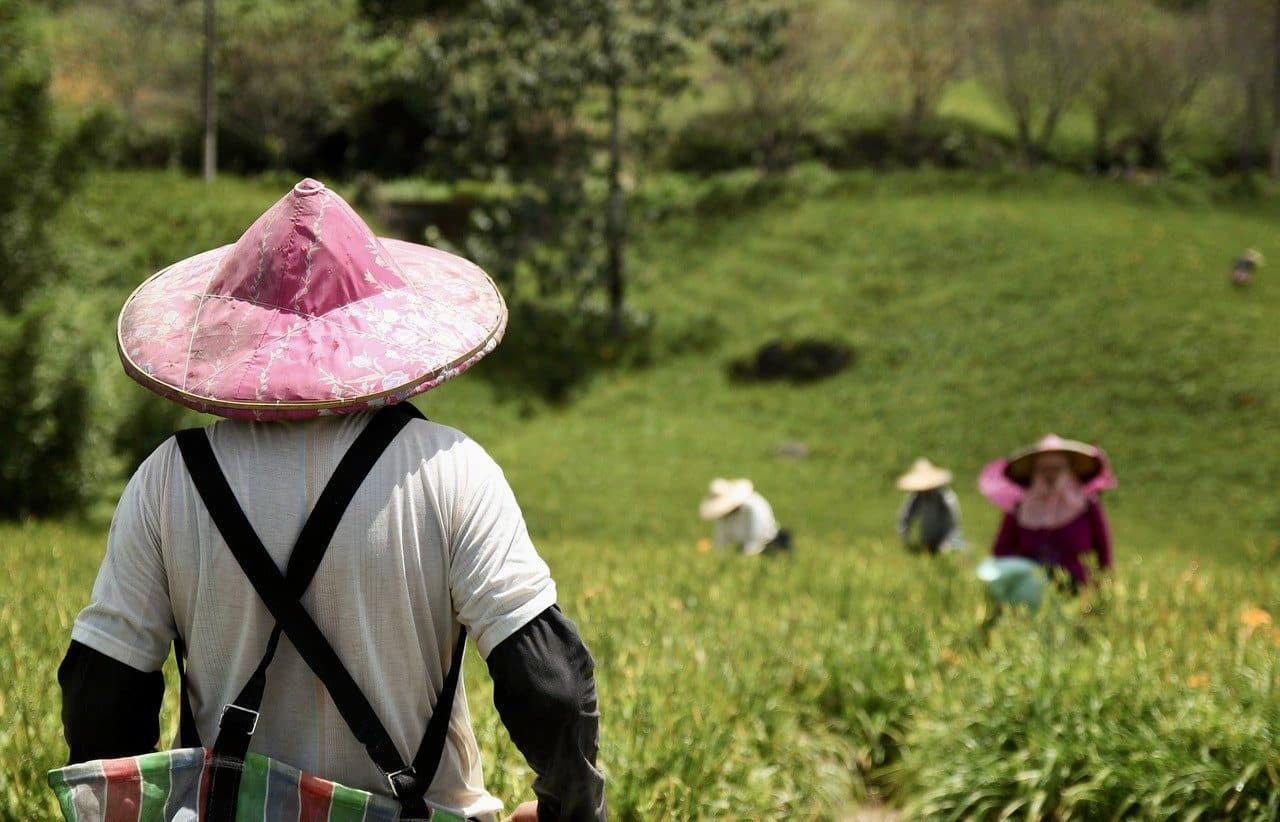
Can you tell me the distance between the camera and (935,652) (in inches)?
214

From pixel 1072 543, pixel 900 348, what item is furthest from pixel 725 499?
pixel 900 348

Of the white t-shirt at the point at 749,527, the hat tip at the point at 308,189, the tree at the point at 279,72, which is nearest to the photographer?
the hat tip at the point at 308,189

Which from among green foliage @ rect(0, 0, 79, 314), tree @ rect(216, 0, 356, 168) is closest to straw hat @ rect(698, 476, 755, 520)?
green foliage @ rect(0, 0, 79, 314)

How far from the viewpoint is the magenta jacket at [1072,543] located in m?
6.95

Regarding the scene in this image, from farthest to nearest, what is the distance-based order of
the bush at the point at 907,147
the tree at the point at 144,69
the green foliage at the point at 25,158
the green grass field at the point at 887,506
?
1. the tree at the point at 144,69
2. the bush at the point at 907,147
3. the green foliage at the point at 25,158
4. the green grass field at the point at 887,506

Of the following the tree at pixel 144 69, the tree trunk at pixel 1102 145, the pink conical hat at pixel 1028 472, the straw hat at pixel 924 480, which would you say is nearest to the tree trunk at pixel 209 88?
the tree at pixel 144 69

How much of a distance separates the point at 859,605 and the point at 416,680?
479 cm

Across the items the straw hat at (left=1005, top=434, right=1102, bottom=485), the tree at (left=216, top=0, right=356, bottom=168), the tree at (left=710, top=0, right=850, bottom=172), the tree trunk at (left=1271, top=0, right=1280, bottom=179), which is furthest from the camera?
the tree at (left=216, top=0, right=356, bottom=168)

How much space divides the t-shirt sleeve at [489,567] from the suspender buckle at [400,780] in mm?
248

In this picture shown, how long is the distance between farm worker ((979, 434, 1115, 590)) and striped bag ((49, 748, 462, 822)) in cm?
574

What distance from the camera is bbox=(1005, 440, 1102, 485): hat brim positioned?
6.90m

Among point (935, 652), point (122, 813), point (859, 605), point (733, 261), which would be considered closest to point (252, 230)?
point (122, 813)

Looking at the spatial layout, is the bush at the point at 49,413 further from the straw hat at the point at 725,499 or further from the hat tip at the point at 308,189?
the hat tip at the point at 308,189

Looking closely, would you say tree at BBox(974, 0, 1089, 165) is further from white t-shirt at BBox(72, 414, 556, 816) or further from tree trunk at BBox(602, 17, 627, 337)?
white t-shirt at BBox(72, 414, 556, 816)
